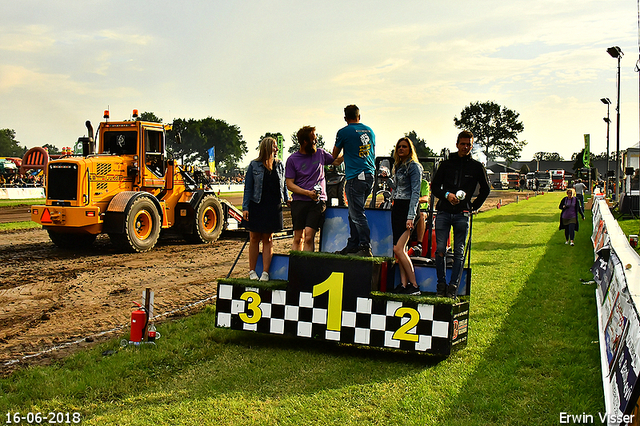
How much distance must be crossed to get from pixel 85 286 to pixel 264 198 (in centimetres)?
448

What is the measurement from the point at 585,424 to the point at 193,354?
11.3 ft

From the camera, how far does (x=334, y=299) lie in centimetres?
538

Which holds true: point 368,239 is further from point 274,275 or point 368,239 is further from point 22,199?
point 22,199

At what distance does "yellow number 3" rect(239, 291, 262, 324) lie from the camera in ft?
18.7

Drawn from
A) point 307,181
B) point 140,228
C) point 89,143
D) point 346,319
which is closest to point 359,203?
point 307,181

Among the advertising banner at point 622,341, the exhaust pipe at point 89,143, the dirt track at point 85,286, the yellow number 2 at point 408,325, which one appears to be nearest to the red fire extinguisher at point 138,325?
the dirt track at point 85,286

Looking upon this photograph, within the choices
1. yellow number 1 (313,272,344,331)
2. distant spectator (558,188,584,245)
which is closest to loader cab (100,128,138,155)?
yellow number 1 (313,272,344,331)

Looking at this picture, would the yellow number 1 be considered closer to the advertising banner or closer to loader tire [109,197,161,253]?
the advertising banner

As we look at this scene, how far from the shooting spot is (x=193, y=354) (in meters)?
5.43

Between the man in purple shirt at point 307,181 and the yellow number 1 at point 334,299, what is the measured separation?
102cm

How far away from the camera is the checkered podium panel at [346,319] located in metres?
5.11

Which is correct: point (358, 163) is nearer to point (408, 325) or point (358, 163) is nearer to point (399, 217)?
point (399, 217)

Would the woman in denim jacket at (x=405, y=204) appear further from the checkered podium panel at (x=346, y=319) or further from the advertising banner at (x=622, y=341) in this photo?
the advertising banner at (x=622, y=341)

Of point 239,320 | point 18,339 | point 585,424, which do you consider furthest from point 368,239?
point 18,339
